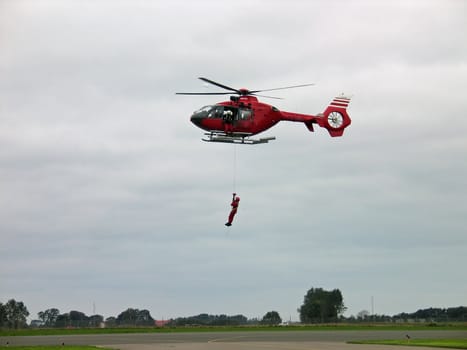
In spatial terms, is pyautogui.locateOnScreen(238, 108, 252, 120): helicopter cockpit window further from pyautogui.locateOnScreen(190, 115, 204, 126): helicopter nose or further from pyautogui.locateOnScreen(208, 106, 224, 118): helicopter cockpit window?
pyautogui.locateOnScreen(190, 115, 204, 126): helicopter nose

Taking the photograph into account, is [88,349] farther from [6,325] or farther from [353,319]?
[353,319]

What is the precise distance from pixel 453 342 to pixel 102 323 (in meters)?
64.9

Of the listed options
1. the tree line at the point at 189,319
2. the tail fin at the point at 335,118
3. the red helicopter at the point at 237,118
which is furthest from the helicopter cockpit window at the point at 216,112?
the tree line at the point at 189,319

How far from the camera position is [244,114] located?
52812 mm

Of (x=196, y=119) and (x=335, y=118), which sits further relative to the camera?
(x=335, y=118)

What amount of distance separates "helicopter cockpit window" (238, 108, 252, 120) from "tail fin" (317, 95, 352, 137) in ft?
23.7

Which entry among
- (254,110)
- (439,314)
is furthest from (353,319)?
(254,110)

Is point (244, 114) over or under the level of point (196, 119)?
over

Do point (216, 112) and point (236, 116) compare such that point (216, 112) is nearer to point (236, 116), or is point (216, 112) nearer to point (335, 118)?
point (236, 116)

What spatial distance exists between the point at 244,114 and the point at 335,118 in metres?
8.93

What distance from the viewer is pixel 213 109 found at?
172 feet

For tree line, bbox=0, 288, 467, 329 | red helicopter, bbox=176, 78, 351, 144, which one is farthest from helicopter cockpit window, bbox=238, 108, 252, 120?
tree line, bbox=0, 288, 467, 329

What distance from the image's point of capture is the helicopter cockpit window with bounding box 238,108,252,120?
2073 inches

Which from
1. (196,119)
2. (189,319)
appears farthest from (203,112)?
A: (189,319)
